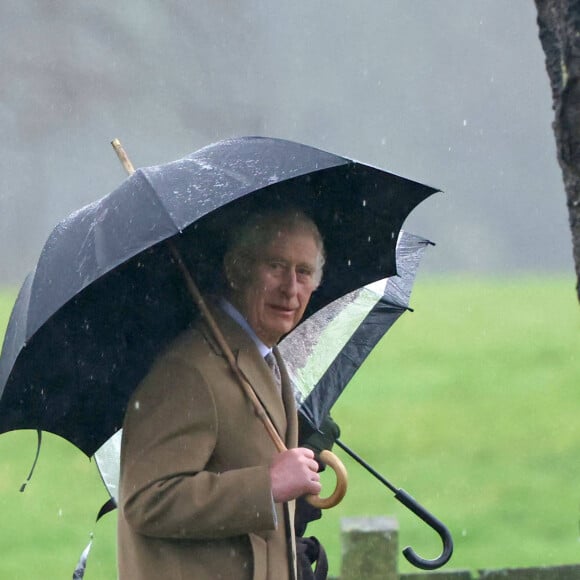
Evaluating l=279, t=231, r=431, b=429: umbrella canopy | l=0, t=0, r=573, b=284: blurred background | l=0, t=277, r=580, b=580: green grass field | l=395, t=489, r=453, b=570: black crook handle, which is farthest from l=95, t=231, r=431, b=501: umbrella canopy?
l=0, t=0, r=573, b=284: blurred background

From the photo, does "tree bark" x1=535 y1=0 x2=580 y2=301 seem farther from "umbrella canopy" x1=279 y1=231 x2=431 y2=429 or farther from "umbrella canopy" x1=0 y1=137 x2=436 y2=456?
"umbrella canopy" x1=279 y1=231 x2=431 y2=429

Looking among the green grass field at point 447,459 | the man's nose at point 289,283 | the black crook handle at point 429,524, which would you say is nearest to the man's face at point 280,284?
the man's nose at point 289,283

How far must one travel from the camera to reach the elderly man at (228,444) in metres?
2.40

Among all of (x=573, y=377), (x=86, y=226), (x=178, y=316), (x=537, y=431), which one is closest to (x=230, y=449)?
(x=178, y=316)

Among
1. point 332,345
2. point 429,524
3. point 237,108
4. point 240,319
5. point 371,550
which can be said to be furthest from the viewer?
point 237,108

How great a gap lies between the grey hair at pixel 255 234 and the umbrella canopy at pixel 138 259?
0.04 metres

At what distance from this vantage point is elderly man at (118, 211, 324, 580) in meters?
2.40

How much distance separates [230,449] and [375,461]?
8070mm

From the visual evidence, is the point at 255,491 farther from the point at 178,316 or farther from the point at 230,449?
the point at 178,316

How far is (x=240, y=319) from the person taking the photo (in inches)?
104

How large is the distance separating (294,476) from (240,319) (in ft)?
1.33

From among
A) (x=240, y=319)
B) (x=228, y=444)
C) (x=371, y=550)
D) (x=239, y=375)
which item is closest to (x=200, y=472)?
(x=228, y=444)

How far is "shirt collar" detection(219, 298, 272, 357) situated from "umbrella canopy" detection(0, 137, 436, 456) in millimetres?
69

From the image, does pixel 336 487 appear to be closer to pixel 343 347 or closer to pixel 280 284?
pixel 280 284
